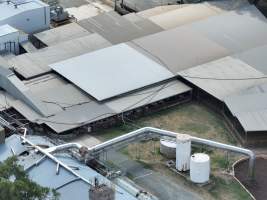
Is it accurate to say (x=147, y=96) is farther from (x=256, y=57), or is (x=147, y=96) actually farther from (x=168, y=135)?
(x=256, y=57)

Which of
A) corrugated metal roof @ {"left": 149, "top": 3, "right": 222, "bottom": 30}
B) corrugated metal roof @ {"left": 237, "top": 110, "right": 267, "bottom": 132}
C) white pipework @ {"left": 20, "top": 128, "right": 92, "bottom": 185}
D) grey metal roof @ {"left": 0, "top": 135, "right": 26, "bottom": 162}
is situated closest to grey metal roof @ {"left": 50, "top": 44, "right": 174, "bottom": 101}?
corrugated metal roof @ {"left": 149, "top": 3, "right": 222, "bottom": 30}

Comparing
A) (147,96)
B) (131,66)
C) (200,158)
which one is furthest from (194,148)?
(131,66)

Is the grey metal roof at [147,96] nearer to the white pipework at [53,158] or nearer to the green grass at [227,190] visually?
the white pipework at [53,158]

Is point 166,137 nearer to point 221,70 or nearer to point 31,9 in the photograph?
point 221,70

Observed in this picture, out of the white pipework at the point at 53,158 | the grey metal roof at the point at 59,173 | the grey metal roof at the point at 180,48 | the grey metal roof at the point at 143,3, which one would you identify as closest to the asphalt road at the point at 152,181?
the grey metal roof at the point at 59,173

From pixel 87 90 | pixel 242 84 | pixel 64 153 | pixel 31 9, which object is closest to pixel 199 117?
pixel 242 84
